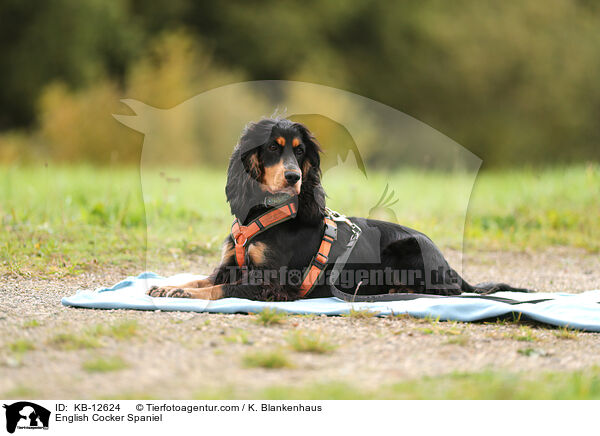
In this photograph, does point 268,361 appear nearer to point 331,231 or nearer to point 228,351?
point 228,351

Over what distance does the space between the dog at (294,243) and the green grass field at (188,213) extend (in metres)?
1.13

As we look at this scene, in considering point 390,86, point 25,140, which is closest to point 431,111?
point 390,86

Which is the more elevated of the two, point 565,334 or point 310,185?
point 310,185

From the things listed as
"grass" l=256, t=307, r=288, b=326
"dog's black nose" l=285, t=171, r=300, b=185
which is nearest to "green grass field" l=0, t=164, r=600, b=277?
"dog's black nose" l=285, t=171, r=300, b=185

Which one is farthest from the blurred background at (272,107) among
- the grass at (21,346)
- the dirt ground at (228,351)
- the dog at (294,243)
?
the grass at (21,346)

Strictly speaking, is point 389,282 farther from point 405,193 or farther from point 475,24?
point 475,24

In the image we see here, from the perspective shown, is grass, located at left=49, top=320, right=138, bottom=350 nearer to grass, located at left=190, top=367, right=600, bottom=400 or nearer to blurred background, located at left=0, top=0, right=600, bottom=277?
grass, located at left=190, top=367, right=600, bottom=400

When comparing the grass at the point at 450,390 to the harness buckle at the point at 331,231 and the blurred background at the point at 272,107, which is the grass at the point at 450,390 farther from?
the blurred background at the point at 272,107

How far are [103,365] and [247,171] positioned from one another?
1.96 m

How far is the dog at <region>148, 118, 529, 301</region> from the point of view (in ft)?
14.3

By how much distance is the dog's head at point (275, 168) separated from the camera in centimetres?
433
